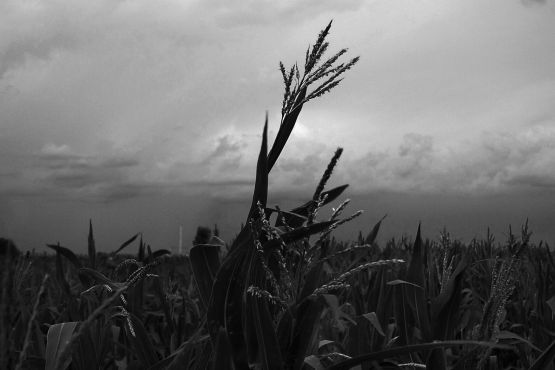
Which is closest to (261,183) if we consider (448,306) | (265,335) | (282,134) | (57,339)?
(282,134)

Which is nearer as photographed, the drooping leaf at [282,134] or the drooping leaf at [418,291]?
the drooping leaf at [282,134]

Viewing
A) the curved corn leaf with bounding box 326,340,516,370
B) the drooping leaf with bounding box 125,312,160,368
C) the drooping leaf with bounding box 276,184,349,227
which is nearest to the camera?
the curved corn leaf with bounding box 326,340,516,370

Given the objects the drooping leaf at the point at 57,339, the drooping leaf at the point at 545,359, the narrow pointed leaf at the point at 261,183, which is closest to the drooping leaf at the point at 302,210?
the narrow pointed leaf at the point at 261,183

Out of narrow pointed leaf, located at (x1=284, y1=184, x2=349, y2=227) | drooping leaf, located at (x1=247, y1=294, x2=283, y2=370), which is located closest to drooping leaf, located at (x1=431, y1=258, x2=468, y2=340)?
narrow pointed leaf, located at (x1=284, y1=184, x2=349, y2=227)

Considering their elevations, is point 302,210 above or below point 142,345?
above

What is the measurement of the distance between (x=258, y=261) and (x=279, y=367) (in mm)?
216

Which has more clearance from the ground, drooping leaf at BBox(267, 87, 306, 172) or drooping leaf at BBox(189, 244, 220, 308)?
drooping leaf at BBox(267, 87, 306, 172)

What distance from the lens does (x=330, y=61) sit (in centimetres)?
105

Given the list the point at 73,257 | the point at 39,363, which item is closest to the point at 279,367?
the point at 39,363

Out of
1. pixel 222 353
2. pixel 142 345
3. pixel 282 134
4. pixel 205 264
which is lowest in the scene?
pixel 142 345

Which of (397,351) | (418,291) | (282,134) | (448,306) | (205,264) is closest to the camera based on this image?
(397,351)

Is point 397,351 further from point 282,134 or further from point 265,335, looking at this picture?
point 282,134

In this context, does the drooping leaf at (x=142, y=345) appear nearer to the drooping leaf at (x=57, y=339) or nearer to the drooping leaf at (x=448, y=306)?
the drooping leaf at (x=57, y=339)

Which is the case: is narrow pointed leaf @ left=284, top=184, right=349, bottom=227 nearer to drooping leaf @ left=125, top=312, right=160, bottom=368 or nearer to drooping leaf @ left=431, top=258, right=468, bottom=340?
drooping leaf @ left=431, top=258, right=468, bottom=340
